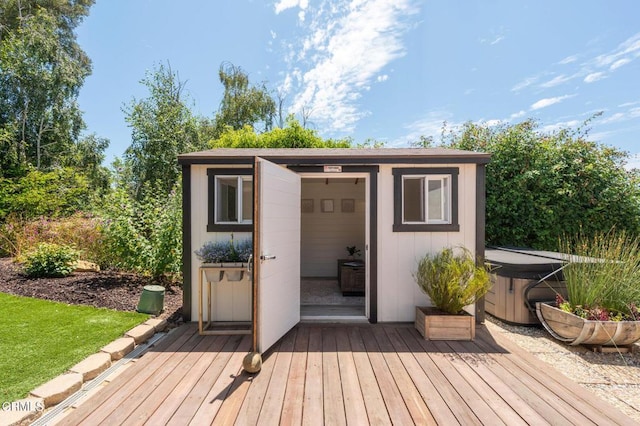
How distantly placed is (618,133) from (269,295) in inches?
338

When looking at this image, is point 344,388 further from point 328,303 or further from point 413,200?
point 413,200

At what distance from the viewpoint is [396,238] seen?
387 cm

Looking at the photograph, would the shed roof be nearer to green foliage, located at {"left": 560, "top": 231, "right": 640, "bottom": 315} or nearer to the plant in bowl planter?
the plant in bowl planter

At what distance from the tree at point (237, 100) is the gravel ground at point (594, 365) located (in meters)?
14.1

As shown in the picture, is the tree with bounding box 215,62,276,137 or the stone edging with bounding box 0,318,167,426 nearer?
the stone edging with bounding box 0,318,167,426

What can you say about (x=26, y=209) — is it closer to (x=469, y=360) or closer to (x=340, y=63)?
(x=340, y=63)

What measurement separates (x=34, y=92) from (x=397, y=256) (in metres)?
15.5

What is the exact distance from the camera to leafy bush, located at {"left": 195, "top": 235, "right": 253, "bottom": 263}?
3533 millimetres

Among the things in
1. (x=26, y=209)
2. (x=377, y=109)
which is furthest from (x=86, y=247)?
(x=377, y=109)

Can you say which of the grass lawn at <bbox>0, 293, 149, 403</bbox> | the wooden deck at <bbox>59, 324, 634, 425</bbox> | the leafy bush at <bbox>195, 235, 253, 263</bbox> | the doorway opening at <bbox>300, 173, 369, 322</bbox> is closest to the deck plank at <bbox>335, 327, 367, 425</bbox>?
the wooden deck at <bbox>59, 324, 634, 425</bbox>

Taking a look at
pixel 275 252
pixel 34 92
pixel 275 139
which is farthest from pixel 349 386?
pixel 34 92

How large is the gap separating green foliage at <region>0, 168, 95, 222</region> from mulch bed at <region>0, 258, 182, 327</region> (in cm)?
284

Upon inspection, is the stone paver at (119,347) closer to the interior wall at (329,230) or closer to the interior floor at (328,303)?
the interior floor at (328,303)

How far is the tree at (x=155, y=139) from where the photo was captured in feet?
39.2
